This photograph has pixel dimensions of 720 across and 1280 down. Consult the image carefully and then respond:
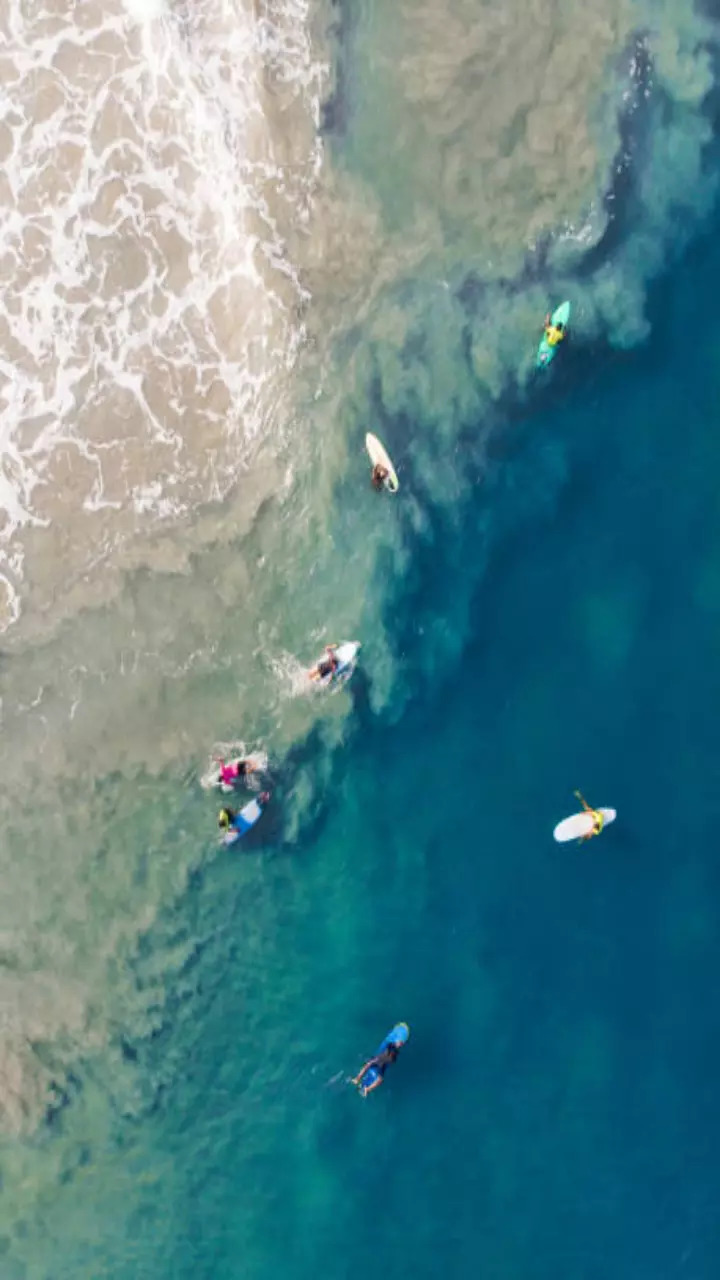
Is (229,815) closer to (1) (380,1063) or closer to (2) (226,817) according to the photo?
(2) (226,817)

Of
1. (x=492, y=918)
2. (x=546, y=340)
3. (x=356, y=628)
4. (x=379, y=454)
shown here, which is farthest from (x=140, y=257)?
(x=492, y=918)

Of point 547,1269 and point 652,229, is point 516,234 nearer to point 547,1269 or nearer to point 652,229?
point 652,229

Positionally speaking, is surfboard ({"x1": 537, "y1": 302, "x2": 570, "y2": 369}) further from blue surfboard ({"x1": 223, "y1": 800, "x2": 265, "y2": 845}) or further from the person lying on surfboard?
blue surfboard ({"x1": 223, "y1": 800, "x2": 265, "y2": 845})

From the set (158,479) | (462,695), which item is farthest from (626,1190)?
(158,479)

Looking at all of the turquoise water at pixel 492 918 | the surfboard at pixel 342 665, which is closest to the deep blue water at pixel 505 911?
the turquoise water at pixel 492 918

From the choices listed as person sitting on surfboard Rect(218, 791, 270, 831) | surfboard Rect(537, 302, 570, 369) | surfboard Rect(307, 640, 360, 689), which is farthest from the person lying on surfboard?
surfboard Rect(537, 302, 570, 369)
